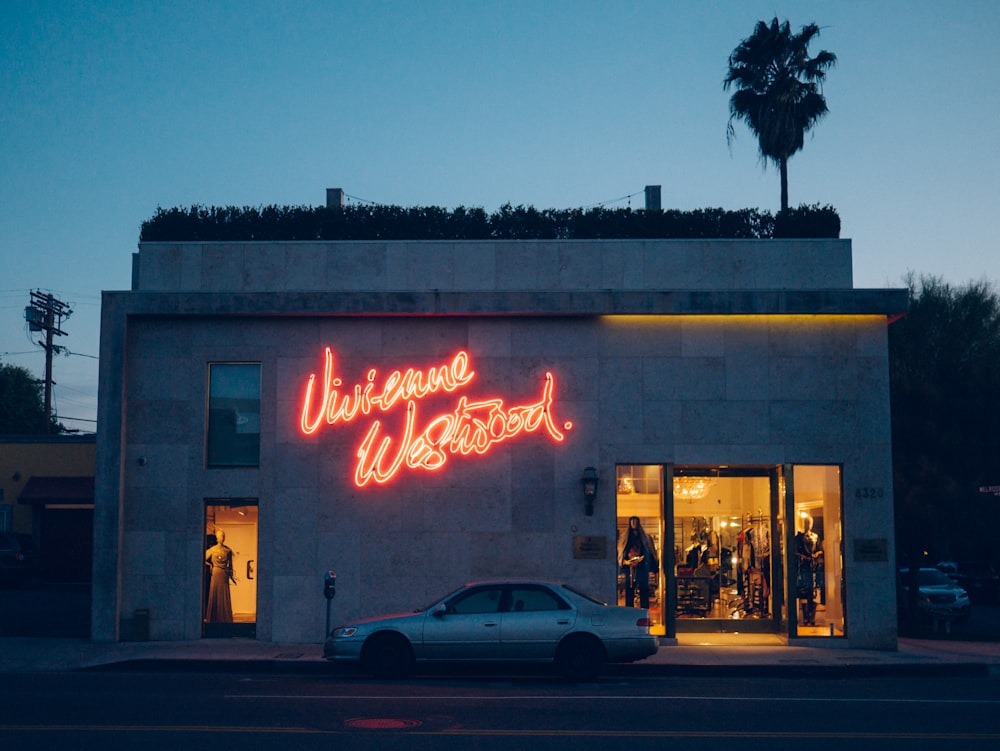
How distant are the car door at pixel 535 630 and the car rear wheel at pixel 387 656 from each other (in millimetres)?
1436

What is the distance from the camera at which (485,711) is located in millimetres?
12242

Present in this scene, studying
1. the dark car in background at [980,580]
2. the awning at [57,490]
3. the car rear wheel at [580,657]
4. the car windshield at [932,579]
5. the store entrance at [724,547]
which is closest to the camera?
the car rear wheel at [580,657]

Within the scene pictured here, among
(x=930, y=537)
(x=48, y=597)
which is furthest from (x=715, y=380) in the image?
(x=48, y=597)

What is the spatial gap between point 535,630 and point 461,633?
3.58 feet

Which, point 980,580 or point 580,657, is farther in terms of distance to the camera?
point 980,580

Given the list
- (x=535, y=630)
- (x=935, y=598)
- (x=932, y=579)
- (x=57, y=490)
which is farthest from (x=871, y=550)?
(x=57, y=490)

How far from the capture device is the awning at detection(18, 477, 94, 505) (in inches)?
1551

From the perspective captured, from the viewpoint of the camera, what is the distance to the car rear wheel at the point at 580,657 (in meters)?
15.6

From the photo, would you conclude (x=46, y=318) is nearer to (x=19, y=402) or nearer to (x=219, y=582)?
(x=19, y=402)

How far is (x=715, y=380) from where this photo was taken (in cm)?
2067

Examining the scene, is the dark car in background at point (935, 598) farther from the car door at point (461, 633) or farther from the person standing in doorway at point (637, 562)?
the car door at point (461, 633)

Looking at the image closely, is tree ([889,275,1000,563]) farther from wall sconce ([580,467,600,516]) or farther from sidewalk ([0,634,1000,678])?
wall sconce ([580,467,600,516])

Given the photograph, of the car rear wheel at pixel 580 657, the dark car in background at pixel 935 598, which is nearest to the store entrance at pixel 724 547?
the car rear wheel at pixel 580 657

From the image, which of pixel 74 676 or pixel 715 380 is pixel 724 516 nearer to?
pixel 715 380
